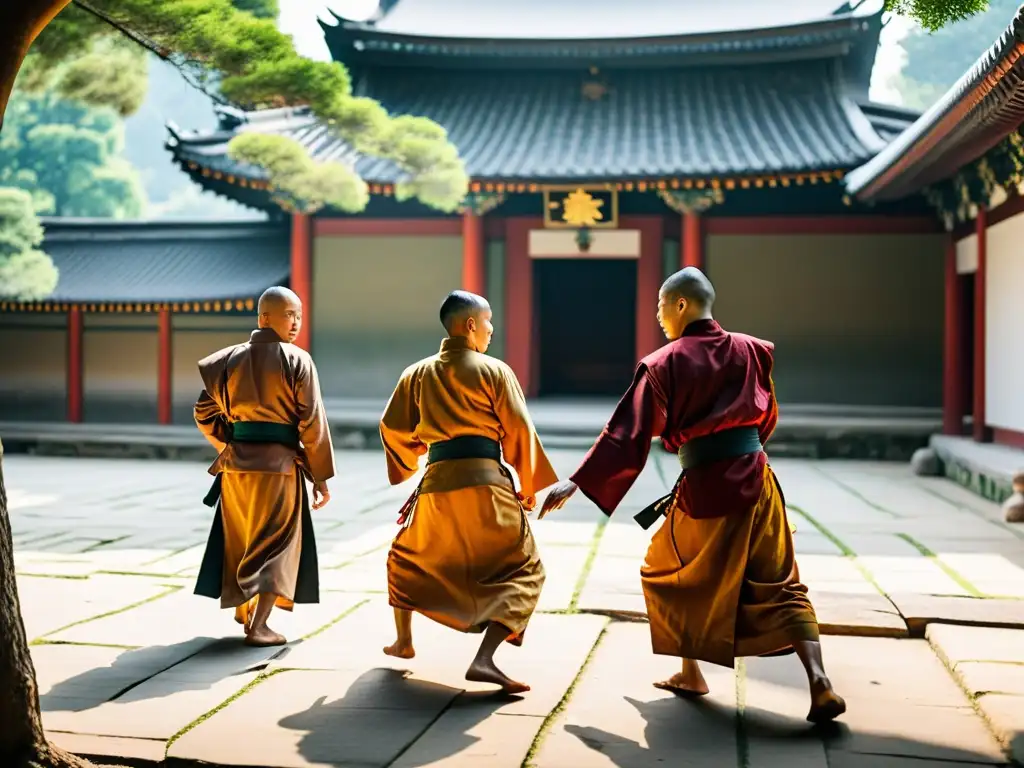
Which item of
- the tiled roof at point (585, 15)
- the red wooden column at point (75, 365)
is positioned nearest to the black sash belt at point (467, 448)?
the red wooden column at point (75, 365)

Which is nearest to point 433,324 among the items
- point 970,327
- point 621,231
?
point 621,231

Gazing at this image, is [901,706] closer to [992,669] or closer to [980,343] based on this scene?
[992,669]

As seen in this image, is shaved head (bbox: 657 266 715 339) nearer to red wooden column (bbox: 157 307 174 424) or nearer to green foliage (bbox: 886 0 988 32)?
green foliage (bbox: 886 0 988 32)

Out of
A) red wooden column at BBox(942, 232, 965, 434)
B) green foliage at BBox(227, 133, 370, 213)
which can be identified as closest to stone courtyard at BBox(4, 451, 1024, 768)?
green foliage at BBox(227, 133, 370, 213)

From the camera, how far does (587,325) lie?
54.6ft

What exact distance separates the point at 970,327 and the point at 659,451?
3848 mm

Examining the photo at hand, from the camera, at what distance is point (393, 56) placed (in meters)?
14.6

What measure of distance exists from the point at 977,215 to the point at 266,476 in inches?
340

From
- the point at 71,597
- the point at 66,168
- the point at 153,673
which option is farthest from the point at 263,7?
the point at 66,168

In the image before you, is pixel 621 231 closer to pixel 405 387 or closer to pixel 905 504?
pixel 905 504

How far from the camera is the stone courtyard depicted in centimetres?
274

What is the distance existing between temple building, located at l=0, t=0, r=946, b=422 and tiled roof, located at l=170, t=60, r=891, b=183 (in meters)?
0.04

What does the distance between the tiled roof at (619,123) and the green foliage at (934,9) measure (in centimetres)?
799

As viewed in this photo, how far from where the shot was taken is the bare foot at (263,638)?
3.74m
